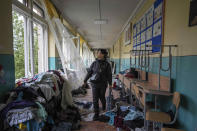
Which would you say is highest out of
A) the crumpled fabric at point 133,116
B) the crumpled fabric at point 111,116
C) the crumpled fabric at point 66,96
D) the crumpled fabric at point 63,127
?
the crumpled fabric at point 66,96

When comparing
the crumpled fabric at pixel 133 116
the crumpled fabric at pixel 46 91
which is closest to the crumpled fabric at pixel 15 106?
the crumpled fabric at pixel 46 91

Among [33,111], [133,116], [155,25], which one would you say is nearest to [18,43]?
[33,111]

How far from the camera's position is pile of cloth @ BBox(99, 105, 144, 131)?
6.37 feet

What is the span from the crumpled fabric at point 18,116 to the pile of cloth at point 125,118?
4.66 ft

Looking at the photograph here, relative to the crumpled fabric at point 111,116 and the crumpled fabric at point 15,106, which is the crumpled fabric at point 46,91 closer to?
the crumpled fabric at point 15,106

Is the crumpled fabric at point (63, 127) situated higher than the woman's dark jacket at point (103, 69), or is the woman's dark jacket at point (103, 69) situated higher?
the woman's dark jacket at point (103, 69)

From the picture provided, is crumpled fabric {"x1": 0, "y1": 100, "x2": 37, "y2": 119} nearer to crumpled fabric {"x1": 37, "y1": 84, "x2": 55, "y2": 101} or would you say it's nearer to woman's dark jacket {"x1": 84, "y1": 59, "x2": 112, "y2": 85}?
crumpled fabric {"x1": 37, "y1": 84, "x2": 55, "y2": 101}

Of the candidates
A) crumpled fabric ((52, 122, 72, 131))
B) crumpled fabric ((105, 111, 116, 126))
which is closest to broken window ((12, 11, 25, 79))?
crumpled fabric ((52, 122, 72, 131))

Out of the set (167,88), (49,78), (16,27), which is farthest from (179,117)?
(16,27)

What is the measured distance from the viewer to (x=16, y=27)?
6.66 ft

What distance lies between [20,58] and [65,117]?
146cm

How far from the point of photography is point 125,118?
2102 millimetres

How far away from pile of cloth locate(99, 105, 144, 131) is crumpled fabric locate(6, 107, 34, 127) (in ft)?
4.66

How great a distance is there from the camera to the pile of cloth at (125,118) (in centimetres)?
194
